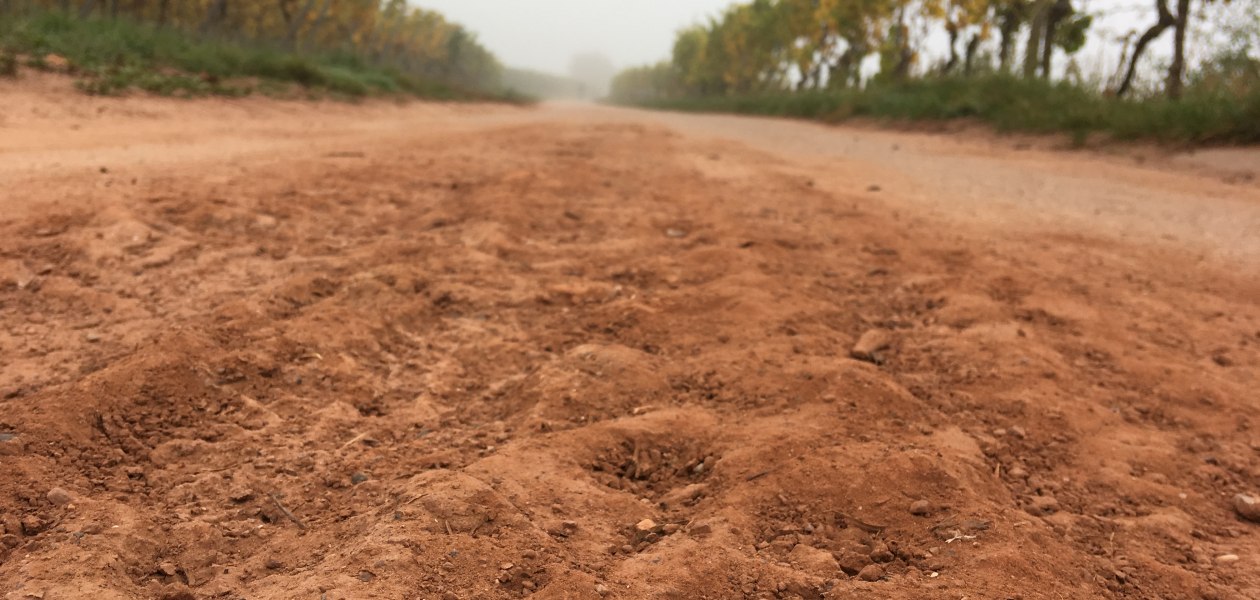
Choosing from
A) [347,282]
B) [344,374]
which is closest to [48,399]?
[344,374]

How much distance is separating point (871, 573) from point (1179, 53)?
11.3 meters

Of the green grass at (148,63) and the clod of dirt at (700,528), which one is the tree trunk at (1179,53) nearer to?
the clod of dirt at (700,528)

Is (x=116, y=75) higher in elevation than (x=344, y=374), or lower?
higher

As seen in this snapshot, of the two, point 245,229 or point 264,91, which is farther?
point 264,91

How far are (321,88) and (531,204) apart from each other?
394 inches

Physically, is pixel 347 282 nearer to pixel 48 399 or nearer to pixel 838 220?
pixel 48 399

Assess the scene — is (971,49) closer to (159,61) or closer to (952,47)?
(952,47)

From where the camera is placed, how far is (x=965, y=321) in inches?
95.9

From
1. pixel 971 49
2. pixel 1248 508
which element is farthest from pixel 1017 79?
pixel 1248 508

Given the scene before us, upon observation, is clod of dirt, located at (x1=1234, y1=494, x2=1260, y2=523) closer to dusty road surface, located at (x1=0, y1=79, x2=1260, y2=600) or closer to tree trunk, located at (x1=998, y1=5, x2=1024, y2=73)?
dusty road surface, located at (x1=0, y1=79, x2=1260, y2=600)

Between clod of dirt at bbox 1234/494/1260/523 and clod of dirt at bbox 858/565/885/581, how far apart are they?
839 mm

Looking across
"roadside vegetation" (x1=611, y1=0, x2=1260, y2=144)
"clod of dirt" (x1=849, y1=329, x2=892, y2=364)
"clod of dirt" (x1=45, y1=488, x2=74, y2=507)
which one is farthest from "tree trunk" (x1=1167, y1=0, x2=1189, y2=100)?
"clod of dirt" (x1=45, y1=488, x2=74, y2=507)

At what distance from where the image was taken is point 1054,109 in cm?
944

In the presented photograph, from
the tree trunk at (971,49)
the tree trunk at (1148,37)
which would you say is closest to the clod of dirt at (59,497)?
the tree trunk at (1148,37)
